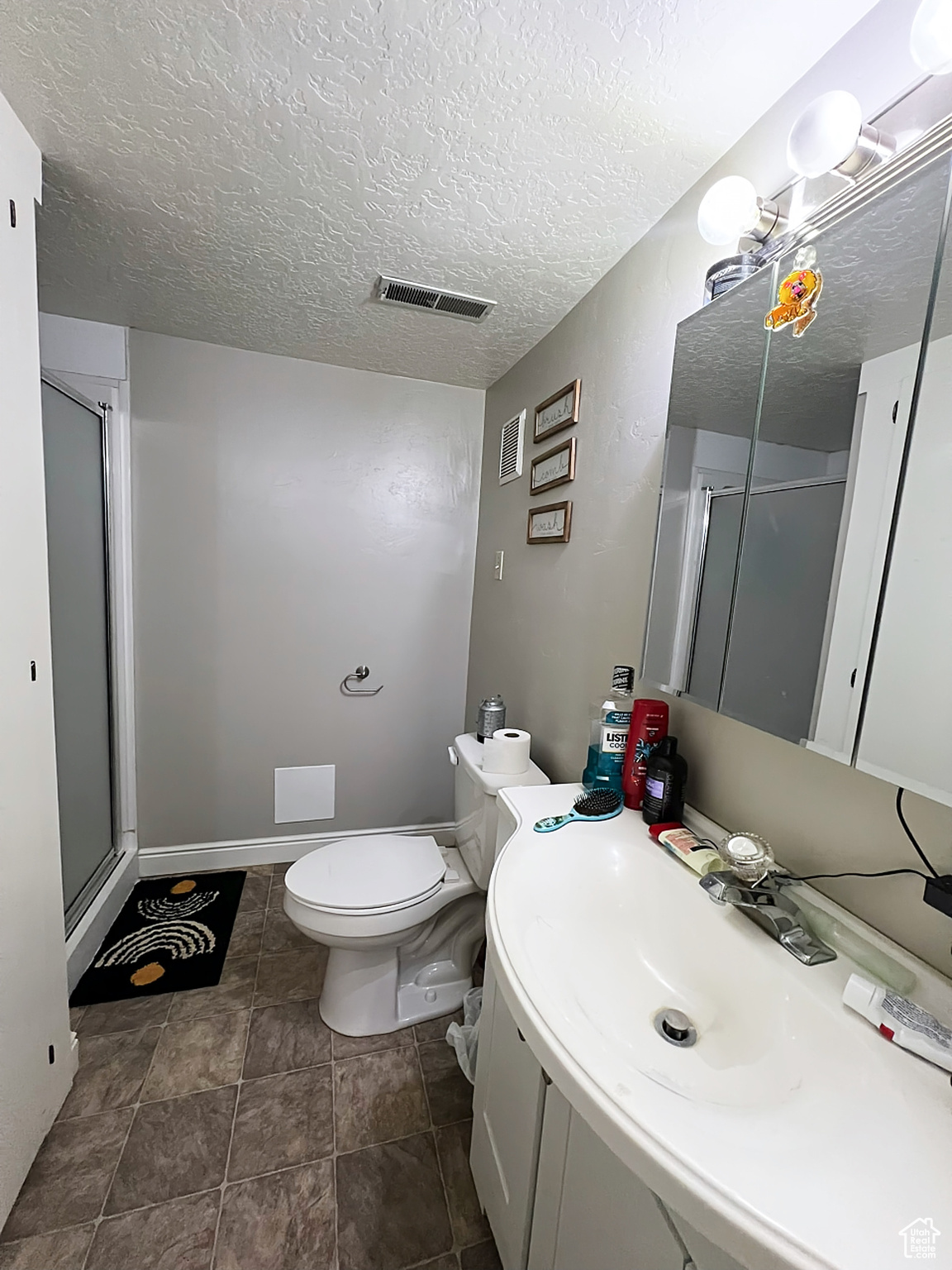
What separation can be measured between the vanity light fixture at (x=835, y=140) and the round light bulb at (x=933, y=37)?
7 centimetres

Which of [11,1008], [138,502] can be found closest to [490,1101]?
[11,1008]

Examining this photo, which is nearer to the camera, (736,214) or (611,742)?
(736,214)

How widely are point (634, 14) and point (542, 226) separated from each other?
455 millimetres

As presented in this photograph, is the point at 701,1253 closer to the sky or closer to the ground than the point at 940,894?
closer to the ground

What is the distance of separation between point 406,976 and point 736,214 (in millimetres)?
2008

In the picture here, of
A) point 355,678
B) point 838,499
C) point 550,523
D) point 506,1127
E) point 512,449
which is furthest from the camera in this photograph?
point 355,678

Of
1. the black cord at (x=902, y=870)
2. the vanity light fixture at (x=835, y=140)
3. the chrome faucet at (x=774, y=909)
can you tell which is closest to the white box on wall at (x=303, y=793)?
the chrome faucet at (x=774, y=909)

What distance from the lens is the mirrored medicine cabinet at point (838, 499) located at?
0.63 meters

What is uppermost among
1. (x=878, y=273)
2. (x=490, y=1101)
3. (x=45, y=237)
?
(x=45, y=237)

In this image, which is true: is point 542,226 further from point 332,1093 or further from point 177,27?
point 332,1093

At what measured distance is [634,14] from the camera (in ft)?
2.49

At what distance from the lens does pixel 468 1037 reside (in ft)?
4.66

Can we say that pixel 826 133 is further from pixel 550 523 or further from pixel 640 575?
pixel 550 523

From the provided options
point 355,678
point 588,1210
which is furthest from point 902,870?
point 355,678
